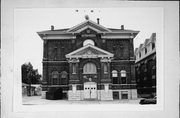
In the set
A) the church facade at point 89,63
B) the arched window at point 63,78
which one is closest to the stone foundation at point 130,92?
the church facade at point 89,63

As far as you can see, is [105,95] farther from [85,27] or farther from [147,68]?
[85,27]

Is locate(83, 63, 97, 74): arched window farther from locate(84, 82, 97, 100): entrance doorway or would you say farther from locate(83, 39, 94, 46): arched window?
locate(83, 39, 94, 46): arched window

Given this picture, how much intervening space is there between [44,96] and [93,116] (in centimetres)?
135

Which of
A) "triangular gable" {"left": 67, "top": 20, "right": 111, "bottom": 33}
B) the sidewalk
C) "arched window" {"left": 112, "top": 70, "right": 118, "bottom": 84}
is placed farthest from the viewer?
"arched window" {"left": 112, "top": 70, "right": 118, "bottom": 84}

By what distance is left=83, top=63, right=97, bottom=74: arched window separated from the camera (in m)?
6.90

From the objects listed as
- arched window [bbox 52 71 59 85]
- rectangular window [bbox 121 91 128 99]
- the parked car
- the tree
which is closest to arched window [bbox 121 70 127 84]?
rectangular window [bbox 121 91 128 99]

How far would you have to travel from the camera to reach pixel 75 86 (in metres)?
6.83

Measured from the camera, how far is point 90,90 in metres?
6.81

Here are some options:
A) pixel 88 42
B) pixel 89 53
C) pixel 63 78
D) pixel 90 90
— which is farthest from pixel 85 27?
pixel 90 90

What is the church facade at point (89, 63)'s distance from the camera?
6.80 meters

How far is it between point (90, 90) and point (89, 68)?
22.5 inches

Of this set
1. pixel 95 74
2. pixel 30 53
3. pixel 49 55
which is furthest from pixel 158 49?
pixel 30 53

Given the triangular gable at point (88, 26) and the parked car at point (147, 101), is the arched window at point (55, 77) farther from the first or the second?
the parked car at point (147, 101)

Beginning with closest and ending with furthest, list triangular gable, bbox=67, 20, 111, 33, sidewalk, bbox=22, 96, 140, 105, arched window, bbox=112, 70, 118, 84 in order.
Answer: sidewalk, bbox=22, 96, 140, 105
triangular gable, bbox=67, 20, 111, 33
arched window, bbox=112, 70, 118, 84
